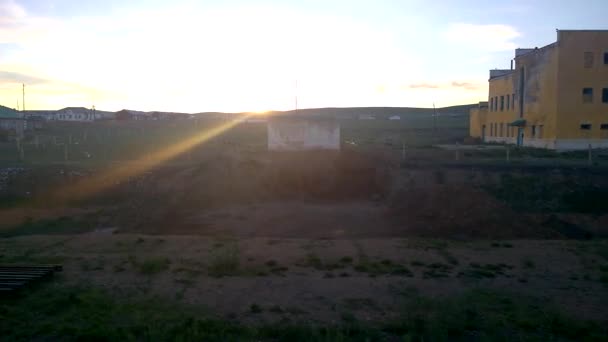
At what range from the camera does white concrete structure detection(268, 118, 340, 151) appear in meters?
33.8

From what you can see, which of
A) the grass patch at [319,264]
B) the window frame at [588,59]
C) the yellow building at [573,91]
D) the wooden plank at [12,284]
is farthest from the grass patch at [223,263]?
the window frame at [588,59]

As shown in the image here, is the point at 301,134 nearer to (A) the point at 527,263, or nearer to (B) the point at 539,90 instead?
(B) the point at 539,90

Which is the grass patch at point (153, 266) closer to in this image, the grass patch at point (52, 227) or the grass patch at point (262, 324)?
the grass patch at point (262, 324)

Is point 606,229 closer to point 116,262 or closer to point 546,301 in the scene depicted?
point 546,301

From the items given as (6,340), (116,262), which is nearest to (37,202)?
(116,262)

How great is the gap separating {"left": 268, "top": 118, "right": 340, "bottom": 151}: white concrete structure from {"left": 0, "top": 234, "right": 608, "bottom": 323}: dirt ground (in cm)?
1864

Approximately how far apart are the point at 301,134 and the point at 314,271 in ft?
74.0

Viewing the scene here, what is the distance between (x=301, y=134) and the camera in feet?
111

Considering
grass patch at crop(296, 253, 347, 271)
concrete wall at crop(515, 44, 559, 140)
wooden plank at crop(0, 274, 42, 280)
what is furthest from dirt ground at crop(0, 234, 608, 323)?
concrete wall at crop(515, 44, 559, 140)

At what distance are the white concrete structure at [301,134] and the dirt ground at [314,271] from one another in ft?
61.2

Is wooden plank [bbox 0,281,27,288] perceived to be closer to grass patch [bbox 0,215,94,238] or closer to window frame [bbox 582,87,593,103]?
grass patch [bbox 0,215,94,238]

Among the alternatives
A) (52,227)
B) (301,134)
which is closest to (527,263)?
(52,227)

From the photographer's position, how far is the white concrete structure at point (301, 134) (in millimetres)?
33812

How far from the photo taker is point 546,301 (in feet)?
31.6
